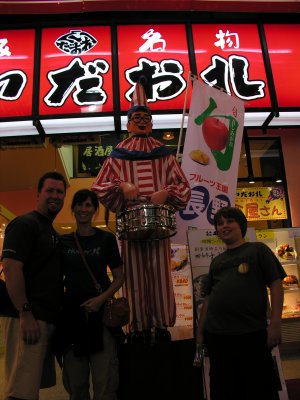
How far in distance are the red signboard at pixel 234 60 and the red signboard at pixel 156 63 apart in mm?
227

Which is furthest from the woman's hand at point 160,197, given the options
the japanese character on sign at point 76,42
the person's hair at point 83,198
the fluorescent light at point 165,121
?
the japanese character on sign at point 76,42

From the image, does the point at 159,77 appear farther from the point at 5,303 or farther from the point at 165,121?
the point at 5,303

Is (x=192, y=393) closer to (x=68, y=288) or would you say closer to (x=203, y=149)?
(x=68, y=288)

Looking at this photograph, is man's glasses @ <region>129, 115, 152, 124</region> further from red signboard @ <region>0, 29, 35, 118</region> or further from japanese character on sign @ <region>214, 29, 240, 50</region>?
japanese character on sign @ <region>214, 29, 240, 50</region>

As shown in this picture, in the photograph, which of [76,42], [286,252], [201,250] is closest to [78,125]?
[76,42]

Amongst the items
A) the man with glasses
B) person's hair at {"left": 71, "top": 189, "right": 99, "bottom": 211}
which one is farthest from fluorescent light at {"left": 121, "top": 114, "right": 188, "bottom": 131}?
the man with glasses

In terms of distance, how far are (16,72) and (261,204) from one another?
13.7ft

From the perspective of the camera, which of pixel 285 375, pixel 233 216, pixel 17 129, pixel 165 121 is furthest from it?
pixel 165 121

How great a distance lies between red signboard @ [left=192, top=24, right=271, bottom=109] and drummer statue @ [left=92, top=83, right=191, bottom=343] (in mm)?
1619

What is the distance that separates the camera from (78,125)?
14.0 ft

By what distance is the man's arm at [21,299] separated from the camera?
6.88 ft

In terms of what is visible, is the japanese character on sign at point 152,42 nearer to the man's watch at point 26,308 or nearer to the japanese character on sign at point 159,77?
the japanese character on sign at point 159,77

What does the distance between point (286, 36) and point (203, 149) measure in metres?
2.19

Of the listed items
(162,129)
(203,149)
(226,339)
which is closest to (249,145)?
(162,129)
